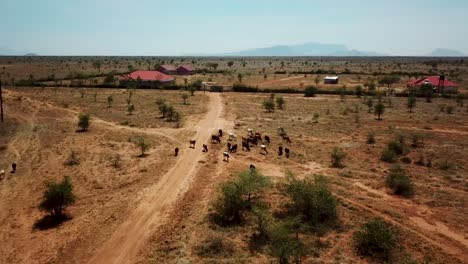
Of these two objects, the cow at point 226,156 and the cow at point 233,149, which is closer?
the cow at point 226,156

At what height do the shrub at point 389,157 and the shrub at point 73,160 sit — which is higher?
the shrub at point 389,157

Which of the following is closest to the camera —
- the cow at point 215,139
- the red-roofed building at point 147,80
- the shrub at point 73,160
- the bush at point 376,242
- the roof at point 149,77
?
the bush at point 376,242

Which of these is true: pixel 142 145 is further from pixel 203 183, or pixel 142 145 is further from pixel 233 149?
pixel 203 183

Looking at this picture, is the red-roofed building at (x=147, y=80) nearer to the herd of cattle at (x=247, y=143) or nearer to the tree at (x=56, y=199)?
the herd of cattle at (x=247, y=143)

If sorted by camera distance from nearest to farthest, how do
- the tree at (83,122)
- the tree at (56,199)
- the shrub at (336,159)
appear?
the tree at (56,199)
the shrub at (336,159)
the tree at (83,122)

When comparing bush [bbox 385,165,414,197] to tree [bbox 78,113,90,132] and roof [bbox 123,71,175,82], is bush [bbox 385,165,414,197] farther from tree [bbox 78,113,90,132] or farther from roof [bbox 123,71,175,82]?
roof [bbox 123,71,175,82]

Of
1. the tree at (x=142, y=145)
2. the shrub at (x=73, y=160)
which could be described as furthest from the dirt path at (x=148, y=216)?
the shrub at (x=73, y=160)

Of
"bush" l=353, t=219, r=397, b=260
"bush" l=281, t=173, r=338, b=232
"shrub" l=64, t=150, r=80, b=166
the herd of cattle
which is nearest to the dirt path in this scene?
the herd of cattle

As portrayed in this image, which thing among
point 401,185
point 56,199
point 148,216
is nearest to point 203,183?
point 148,216
